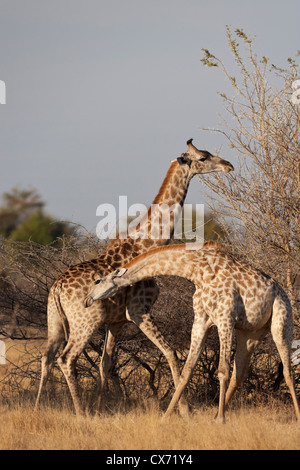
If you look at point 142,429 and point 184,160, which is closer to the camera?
point 142,429

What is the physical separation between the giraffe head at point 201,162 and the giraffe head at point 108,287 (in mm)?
1684

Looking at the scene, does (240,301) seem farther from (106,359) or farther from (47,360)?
(47,360)

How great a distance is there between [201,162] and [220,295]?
1879 mm

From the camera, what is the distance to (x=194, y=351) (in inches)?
287

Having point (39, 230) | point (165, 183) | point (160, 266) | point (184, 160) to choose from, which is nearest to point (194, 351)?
point (160, 266)

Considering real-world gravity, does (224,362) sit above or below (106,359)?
above

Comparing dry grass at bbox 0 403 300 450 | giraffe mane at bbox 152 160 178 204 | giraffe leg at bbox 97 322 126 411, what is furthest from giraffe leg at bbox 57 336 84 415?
giraffe mane at bbox 152 160 178 204

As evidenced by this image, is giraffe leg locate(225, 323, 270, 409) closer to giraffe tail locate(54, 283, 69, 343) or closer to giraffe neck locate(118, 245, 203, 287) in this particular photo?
giraffe neck locate(118, 245, 203, 287)

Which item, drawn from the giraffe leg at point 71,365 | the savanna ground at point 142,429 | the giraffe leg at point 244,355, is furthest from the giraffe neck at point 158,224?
the savanna ground at point 142,429

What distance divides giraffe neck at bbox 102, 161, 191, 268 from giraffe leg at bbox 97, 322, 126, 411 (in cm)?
77

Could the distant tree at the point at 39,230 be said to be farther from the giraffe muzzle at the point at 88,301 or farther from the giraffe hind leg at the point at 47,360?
the giraffe muzzle at the point at 88,301

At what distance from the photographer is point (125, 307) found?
805 cm

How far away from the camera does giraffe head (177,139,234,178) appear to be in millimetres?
8391
